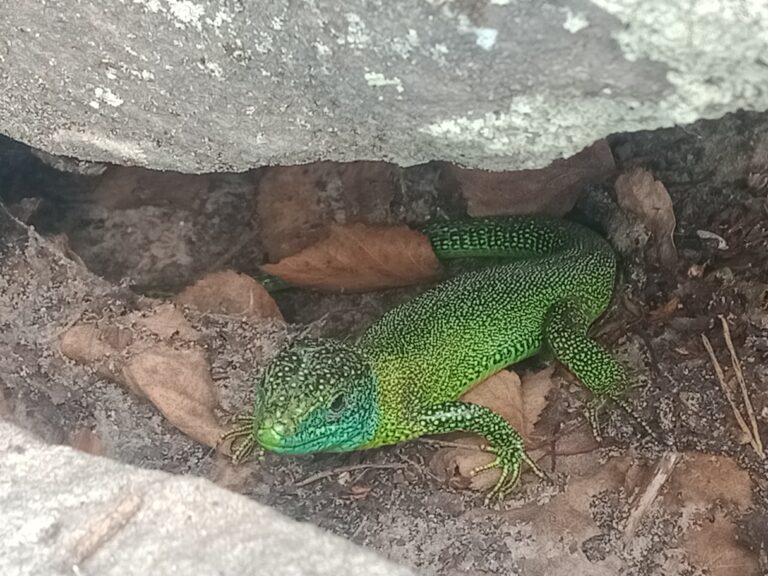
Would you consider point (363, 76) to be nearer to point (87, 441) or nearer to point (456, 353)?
point (87, 441)

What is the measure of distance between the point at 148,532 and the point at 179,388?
4.05 ft

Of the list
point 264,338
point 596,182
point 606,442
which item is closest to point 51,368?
point 264,338

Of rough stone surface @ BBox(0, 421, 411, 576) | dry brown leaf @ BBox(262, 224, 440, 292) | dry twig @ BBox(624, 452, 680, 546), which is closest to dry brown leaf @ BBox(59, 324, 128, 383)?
dry brown leaf @ BBox(262, 224, 440, 292)

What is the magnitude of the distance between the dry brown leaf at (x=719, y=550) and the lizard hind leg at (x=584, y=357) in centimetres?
40

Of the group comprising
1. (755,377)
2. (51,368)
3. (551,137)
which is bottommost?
(51,368)

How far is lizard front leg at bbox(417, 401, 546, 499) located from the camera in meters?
2.59

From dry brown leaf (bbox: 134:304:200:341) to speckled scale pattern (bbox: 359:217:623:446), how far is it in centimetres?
57

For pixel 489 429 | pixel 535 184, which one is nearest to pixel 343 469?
pixel 489 429

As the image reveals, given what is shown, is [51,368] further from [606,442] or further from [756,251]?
[756,251]

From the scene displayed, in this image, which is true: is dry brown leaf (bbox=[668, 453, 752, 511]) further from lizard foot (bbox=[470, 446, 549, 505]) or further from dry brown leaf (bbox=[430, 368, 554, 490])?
dry brown leaf (bbox=[430, 368, 554, 490])

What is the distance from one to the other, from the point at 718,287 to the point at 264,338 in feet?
4.76

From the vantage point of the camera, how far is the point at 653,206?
3.04 m

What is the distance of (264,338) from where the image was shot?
9.67 ft

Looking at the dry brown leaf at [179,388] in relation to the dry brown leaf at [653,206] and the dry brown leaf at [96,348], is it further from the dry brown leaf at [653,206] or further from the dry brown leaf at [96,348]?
the dry brown leaf at [653,206]
